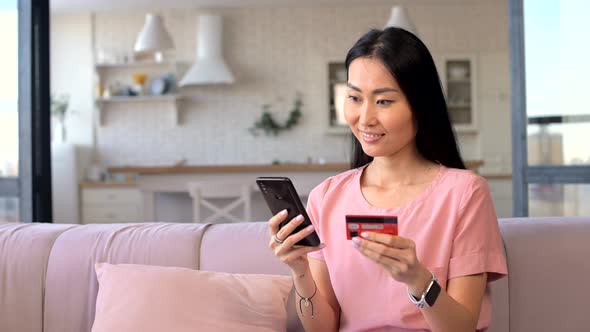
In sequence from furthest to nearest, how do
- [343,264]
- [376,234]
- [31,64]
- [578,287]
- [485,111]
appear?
[485,111] → [31,64] → [578,287] → [343,264] → [376,234]

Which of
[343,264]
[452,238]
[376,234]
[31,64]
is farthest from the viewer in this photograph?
[31,64]

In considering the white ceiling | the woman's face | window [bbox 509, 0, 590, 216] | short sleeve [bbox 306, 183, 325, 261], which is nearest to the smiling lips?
the woman's face

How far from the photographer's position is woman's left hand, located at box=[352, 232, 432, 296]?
47.6 inches

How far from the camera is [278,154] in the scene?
772 cm

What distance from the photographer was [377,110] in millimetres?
1467

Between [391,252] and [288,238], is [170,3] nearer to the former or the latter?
[288,238]

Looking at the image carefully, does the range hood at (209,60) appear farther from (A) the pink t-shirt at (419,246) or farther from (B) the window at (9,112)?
(A) the pink t-shirt at (419,246)

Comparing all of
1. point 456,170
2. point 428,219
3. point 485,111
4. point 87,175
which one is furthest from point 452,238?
point 87,175

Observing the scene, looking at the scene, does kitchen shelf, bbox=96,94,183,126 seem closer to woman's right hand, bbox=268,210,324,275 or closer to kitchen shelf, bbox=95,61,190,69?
kitchen shelf, bbox=95,61,190,69

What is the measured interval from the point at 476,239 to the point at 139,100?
670cm

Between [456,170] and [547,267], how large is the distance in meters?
0.48

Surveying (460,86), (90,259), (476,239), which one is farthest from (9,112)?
(460,86)

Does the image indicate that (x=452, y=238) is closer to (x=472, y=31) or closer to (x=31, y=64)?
(x=31, y=64)

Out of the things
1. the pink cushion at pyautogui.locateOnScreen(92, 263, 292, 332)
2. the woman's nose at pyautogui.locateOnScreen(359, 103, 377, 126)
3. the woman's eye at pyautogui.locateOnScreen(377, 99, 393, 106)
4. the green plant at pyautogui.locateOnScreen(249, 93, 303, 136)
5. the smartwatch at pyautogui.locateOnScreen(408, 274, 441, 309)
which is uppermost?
the green plant at pyautogui.locateOnScreen(249, 93, 303, 136)
